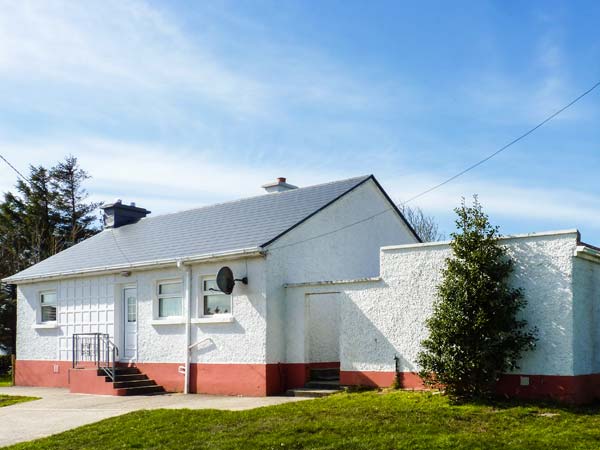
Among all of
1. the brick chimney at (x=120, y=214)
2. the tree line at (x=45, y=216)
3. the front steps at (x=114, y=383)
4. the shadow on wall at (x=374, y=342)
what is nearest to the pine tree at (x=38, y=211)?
the tree line at (x=45, y=216)

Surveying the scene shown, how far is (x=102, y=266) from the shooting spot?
2017 centimetres

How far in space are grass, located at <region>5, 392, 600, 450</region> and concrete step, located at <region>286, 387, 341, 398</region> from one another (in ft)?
5.19

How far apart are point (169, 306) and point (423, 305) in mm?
7507

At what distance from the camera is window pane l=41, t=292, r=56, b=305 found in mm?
22359

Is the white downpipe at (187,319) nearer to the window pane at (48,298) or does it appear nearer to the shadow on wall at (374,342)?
the shadow on wall at (374,342)

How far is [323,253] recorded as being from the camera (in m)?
17.9

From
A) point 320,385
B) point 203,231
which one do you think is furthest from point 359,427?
point 203,231

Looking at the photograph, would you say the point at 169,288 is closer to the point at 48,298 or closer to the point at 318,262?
the point at 318,262

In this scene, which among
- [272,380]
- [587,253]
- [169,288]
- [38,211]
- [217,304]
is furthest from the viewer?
[38,211]

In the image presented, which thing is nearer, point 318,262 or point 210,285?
point 318,262

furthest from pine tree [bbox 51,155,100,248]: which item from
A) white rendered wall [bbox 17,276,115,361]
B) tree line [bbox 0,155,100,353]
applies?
white rendered wall [bbox 17,276,115,361]

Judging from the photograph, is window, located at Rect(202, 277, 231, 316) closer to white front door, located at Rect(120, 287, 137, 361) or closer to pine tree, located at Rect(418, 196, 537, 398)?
white front door, located at Rect(120, 287, 137, 361)

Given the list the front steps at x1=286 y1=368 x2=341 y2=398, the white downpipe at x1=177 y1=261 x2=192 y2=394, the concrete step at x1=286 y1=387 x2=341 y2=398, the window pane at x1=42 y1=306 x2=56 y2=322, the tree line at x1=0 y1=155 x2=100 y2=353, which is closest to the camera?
the concrete step at x1=286 y1=387 x2=341 y2=398

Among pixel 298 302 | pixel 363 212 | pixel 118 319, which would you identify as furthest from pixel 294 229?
pixel 118 319
